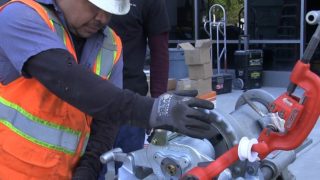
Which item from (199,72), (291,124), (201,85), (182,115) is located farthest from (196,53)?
(182,115)

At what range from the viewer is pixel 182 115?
143 cm

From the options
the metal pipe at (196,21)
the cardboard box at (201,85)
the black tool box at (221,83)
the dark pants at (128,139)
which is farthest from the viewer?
the metal pipe at (196,21)

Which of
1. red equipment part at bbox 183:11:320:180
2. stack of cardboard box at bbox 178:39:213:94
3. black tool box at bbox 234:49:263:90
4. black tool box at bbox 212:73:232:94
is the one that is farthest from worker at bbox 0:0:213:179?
black tool box at bbox 234:49:263:90

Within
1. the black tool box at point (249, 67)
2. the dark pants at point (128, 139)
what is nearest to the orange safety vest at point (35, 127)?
the dark pants at point (128, 139)

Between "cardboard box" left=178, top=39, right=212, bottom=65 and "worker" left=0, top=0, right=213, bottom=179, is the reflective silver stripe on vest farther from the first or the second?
"cardboard box" left=178, top=39, right=212, bottom=65

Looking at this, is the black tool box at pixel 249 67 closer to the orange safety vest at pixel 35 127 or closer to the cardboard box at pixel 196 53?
the cardboard box at pixel 196 53

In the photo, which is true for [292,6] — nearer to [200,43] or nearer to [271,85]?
[271,85]

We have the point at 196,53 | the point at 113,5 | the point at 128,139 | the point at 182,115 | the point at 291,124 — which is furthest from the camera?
the point at 196,53

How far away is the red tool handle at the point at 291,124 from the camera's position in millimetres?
1473

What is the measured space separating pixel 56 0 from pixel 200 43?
5.07 meters

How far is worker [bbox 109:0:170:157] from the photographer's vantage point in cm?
314

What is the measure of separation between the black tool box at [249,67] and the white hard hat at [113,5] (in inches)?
287

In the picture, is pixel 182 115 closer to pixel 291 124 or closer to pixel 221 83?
pixel 291 124

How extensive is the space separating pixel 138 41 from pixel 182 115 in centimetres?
188
